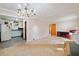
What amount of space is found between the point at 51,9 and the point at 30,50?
4.13ft

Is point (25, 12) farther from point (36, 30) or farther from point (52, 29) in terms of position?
point (52, 29)

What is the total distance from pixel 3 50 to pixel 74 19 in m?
2.06

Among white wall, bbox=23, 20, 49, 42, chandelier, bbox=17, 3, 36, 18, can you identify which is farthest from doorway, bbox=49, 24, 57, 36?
chandelier, bbox=17, 3, 36, 18

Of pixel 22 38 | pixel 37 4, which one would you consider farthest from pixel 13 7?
pixel 22 38

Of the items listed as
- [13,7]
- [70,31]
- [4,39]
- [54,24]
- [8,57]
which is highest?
[13,7]

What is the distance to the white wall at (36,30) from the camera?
3.30m

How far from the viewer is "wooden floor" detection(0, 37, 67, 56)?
115 inches

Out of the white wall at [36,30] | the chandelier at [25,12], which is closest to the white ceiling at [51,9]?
the chandelier at [25,12]

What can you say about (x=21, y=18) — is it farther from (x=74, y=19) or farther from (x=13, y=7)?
(x=74, y=19)

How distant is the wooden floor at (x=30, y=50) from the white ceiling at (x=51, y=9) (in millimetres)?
783

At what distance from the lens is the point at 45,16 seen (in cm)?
314

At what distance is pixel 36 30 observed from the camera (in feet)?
11.5

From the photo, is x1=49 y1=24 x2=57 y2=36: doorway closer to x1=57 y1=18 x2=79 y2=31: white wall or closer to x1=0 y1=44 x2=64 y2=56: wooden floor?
x1=57 y1=18 x2=79 y2=31: white wall

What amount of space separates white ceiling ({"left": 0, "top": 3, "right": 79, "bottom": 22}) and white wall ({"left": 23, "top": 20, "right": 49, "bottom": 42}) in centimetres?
20
